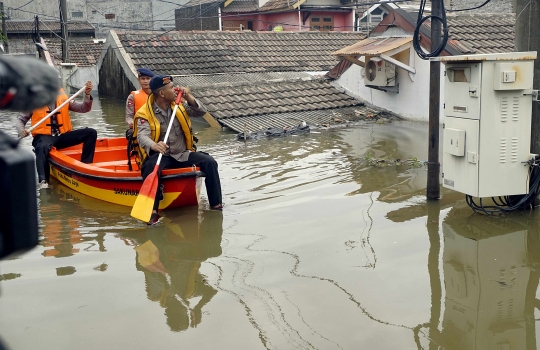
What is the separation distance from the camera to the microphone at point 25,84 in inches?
72.2

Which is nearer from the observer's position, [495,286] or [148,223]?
[495,286]

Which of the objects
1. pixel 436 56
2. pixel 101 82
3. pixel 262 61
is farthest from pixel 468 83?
pixel 101 82

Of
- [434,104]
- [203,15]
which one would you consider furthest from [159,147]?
[203,15]

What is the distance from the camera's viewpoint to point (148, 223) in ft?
24.0

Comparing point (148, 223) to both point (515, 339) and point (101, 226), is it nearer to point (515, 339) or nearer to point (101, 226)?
point (101, 226)

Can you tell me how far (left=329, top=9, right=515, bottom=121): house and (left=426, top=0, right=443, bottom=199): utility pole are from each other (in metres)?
6.61

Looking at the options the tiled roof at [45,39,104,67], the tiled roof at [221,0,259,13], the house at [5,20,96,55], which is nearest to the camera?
the tiled roof at [45,39,104,67]

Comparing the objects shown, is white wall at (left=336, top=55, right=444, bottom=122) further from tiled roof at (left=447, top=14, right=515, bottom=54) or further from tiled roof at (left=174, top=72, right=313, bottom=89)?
tiled roof at (left=174, top=72, right=313, bottom=89)

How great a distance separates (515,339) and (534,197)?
2994 millimetres

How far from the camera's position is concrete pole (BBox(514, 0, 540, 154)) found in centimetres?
664

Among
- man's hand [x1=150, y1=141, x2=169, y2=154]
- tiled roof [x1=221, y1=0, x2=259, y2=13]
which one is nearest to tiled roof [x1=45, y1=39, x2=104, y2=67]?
tiled roof [x1=221, y1=0, x2=259, y2=13]

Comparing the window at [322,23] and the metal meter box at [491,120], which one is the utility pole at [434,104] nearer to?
the metal meter box at [491,120]

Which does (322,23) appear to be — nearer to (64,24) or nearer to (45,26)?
(64,24)

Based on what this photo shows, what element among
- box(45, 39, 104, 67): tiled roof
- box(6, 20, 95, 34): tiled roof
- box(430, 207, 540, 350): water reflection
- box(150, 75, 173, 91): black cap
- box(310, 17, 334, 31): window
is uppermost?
box(6, 20, 95, 34): tiled roof
